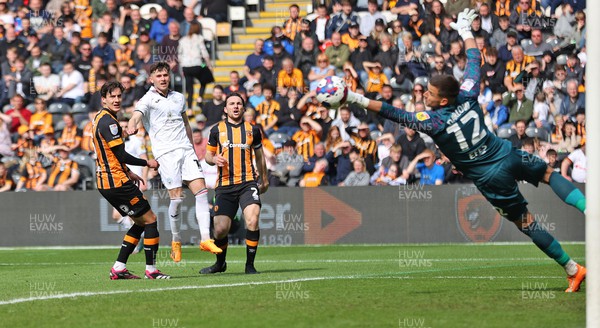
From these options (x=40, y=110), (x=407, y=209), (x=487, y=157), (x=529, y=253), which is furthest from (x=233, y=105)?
(x=40, y=110)

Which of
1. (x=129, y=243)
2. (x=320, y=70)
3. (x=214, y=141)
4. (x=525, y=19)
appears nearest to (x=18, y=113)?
(x=320, y=70)

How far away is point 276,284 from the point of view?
11.9 meters

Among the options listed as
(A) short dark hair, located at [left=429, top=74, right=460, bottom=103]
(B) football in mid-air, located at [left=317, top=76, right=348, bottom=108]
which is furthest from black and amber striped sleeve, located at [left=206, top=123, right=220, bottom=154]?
(B) football in mid-air, located at [left=317, top=76, right=348, bottom=108]

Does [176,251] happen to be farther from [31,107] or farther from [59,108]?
[31,107]

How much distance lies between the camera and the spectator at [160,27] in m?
28.3

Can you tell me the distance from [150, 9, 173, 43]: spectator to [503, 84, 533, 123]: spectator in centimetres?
942

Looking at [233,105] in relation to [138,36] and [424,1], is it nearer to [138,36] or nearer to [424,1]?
[424,1]

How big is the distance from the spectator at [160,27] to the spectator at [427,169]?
28.9ft

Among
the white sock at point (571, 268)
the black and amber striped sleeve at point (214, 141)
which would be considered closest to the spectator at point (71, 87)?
the black and amber striped sleeve at point (214, 141)

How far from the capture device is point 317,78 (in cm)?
2542

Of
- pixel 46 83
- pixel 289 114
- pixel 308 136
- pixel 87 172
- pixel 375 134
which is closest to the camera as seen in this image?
pixel 375 134

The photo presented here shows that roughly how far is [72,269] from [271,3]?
1529cm

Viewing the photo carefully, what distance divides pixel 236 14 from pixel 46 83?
520 cm

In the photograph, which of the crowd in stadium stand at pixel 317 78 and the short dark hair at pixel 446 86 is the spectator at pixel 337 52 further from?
the short dark hair at pixel 446 86
